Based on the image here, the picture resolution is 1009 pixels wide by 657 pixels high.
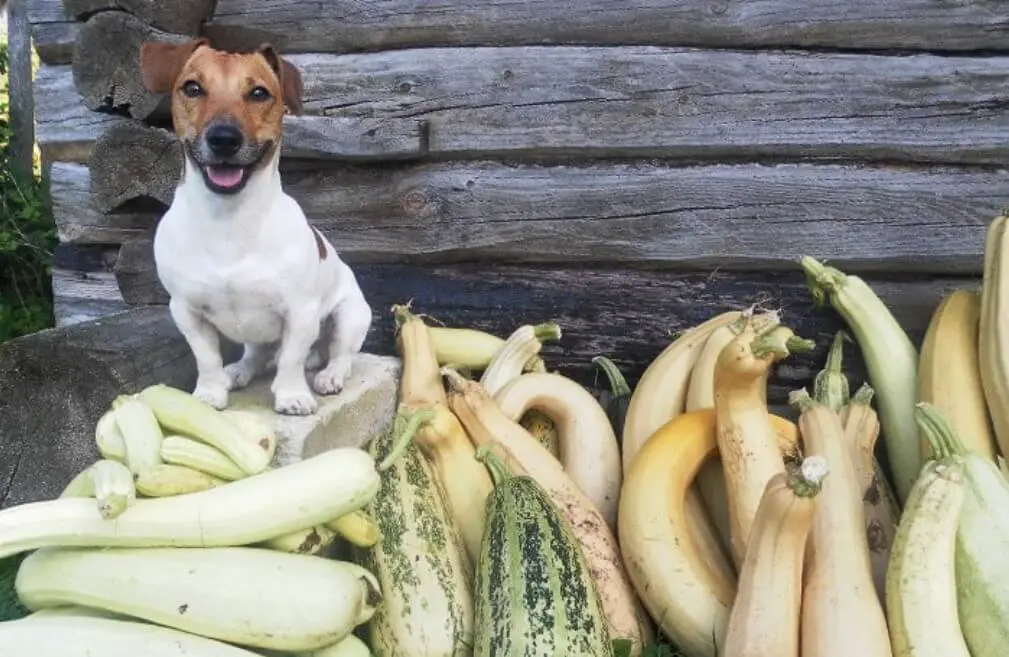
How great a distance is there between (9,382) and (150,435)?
19.7 inches

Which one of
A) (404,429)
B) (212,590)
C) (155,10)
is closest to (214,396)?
(404,429)

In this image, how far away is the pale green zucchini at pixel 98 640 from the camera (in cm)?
127

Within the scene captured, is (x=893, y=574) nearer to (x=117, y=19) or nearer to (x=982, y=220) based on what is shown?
(x=982, y=220)

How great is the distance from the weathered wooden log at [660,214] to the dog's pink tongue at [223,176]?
3.23ft

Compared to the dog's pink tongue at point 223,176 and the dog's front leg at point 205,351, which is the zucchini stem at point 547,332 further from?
the dog's pink tongue at point 223,176

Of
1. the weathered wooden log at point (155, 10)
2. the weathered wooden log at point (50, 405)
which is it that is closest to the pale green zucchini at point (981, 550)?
the weathered wooden log at point (50, 405)

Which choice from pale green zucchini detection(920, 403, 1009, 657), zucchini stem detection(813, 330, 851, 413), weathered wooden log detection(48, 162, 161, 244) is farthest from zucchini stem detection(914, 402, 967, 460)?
weathered wooden log detection(48, 162, 161, 244)

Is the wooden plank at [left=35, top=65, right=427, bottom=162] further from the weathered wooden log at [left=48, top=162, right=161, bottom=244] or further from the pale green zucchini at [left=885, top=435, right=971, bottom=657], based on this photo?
the pale green zucchini at [left=885, top=435, right=971, bottom=657]

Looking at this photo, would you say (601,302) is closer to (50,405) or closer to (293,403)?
(293,403)

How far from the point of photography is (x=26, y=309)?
148 inches

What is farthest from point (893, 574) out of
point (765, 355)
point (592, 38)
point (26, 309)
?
point (26, 309)

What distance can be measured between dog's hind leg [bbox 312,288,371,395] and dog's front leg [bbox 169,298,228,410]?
0.24 metres

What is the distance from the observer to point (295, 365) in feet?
6.07

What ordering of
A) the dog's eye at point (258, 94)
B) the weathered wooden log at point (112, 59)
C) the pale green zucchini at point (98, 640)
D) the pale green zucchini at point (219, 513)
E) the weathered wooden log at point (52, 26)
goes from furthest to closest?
the weathered wooden log at point (52, 26) < the weathered wooden log at point (112, 59) < the dog's eye at point (258, 94) < the pale green zucchini at point (219, 513) < the pale green zucchini at point (98, 640)
